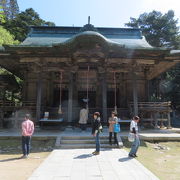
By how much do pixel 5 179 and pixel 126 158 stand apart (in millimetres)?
3895

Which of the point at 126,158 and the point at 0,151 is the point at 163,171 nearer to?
the point at 126,158

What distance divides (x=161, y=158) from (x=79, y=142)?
3.54m

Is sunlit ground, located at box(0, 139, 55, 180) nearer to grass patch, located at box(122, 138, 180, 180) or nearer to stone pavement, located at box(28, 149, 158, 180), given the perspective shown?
stone pavement, located at box(28, 149, 158, 180)

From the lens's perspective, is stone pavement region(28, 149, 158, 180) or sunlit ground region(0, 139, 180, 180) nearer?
stone pavement region(28, 149, 158, 180)

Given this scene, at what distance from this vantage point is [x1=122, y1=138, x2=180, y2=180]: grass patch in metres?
5.44

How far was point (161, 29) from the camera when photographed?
3606 cm

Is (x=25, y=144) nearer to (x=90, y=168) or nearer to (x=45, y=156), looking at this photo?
(x=45, y=156)

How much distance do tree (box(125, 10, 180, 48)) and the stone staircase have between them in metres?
29.9

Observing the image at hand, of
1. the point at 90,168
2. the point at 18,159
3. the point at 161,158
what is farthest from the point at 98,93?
the point at 90,168

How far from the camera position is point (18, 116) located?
12477 mm

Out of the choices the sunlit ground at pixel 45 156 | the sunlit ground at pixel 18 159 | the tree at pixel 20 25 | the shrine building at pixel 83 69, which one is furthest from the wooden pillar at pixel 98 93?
the tree at pixel 20 25

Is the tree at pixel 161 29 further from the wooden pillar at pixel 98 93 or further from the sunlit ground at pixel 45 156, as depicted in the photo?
the sunlit ground at pixel 45 156

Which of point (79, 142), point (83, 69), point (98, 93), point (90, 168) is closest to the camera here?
point (90, 168)

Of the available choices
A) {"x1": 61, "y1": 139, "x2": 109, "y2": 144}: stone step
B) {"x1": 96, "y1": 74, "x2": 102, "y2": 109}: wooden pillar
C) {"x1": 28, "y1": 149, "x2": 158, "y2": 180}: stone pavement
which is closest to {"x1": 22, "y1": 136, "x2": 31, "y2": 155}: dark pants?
{"x1": 28, "y1": 149, "x2": 158, "y2": 180}: stone pavement
